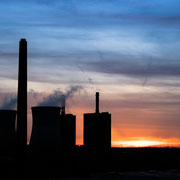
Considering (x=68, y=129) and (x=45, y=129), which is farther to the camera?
(x=68, y=129)

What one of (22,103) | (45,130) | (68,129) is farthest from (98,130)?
(22,103)

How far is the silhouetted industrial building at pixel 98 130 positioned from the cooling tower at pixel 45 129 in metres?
33.6

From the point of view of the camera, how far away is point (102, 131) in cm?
6725

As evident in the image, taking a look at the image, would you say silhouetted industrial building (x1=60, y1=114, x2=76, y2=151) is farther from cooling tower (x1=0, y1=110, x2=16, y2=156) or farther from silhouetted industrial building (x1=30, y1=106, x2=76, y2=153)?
silhouetted industrial building (x1=30, y1=106, x2=76, y2=153)

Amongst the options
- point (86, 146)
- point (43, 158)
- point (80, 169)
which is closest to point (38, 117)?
point (43, 158)

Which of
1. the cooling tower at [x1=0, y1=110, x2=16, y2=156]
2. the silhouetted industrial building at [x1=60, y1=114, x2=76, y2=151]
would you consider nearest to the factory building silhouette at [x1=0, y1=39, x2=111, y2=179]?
the cooling tower at [x1=0, y1=110, x2=16, y2=156]

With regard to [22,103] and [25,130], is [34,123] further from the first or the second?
[22,103]

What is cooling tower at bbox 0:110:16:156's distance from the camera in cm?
3319

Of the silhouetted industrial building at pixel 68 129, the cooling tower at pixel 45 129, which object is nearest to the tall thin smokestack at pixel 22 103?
the cooling tower at pixel 45 129

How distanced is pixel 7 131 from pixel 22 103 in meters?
9.33

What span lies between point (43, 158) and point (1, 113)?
4881 millimetres

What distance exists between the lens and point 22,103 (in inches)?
981

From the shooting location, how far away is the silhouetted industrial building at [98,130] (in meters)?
66.2

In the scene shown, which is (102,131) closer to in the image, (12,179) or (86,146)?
(86,146)
